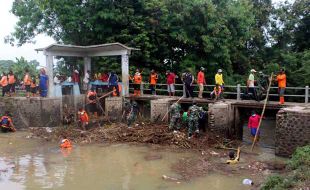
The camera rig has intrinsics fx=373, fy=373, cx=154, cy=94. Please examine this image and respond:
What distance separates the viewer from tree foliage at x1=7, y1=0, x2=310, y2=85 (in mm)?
22891

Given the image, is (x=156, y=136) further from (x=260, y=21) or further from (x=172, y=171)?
(x=260, y=21)

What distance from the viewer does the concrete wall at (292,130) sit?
1426 centimetres

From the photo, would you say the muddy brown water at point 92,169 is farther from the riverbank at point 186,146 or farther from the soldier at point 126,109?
the soldier at point 126,109

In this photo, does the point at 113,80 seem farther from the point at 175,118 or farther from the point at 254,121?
the point at 254,121

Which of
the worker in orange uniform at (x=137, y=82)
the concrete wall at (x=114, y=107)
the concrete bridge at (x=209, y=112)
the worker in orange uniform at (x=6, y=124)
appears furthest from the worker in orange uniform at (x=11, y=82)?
the worker in orange uniform at (x=137, y=82)

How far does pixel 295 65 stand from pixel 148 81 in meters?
9.89

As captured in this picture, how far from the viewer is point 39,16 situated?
25484 millimetres

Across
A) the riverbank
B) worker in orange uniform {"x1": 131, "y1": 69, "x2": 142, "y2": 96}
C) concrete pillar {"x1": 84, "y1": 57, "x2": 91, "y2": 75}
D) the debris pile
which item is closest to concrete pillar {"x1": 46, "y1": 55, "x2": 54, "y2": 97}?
the riverbank

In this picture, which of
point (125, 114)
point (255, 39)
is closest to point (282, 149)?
point (125, 114)

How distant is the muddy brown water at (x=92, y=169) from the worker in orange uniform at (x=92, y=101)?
473cm

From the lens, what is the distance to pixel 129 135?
1789 centimetres

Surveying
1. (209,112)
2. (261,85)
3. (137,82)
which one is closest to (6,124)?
(137,82)

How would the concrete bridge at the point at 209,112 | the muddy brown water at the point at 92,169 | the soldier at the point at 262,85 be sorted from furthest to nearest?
1. the soldier at the point at 262,85
2. the concrete bridge at the point at 209,112
3. the muddy brown water at the point at 92,169

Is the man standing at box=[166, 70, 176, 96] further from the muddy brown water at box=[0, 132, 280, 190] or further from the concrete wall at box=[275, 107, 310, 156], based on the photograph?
the concrete wall at box=[275, 107, 310, 156]
